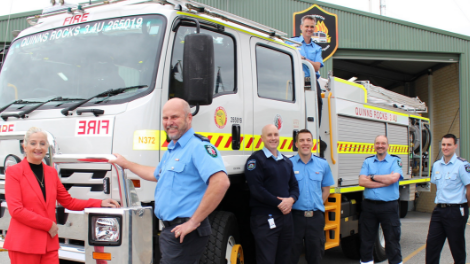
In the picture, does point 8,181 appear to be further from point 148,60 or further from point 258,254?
point 258,254

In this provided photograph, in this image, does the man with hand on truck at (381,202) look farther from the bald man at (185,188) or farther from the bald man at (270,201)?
the bald man at (185,188)

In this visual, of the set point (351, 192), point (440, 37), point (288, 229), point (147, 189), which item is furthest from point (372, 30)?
point (147, 189)

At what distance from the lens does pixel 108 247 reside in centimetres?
304

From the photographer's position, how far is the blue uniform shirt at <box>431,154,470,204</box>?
17.2ft

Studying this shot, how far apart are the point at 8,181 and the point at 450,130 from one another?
52.0 feet

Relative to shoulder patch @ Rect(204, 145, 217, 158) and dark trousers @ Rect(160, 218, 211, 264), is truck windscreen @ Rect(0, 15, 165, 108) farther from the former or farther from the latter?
dark trousers @ Rect(160, 218, 211, 264)

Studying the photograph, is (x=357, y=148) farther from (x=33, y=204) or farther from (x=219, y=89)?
(x=33, y=204)

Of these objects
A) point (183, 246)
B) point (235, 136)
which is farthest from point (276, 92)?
point (183, 246)

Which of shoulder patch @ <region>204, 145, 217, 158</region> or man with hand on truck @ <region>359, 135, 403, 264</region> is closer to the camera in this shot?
shoulder patch @ <region>204, 145, 217, 158</region>

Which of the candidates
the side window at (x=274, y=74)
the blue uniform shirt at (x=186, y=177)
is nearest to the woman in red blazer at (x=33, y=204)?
the blue uniform shirt at (x=186, y=177)

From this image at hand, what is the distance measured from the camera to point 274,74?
468cm

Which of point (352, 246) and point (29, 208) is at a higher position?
point (29, 208)

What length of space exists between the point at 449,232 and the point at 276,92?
2.71 meters

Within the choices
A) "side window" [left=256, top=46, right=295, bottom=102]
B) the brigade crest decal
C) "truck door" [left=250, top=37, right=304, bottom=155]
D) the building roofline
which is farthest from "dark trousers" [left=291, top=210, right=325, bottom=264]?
the building roofline
